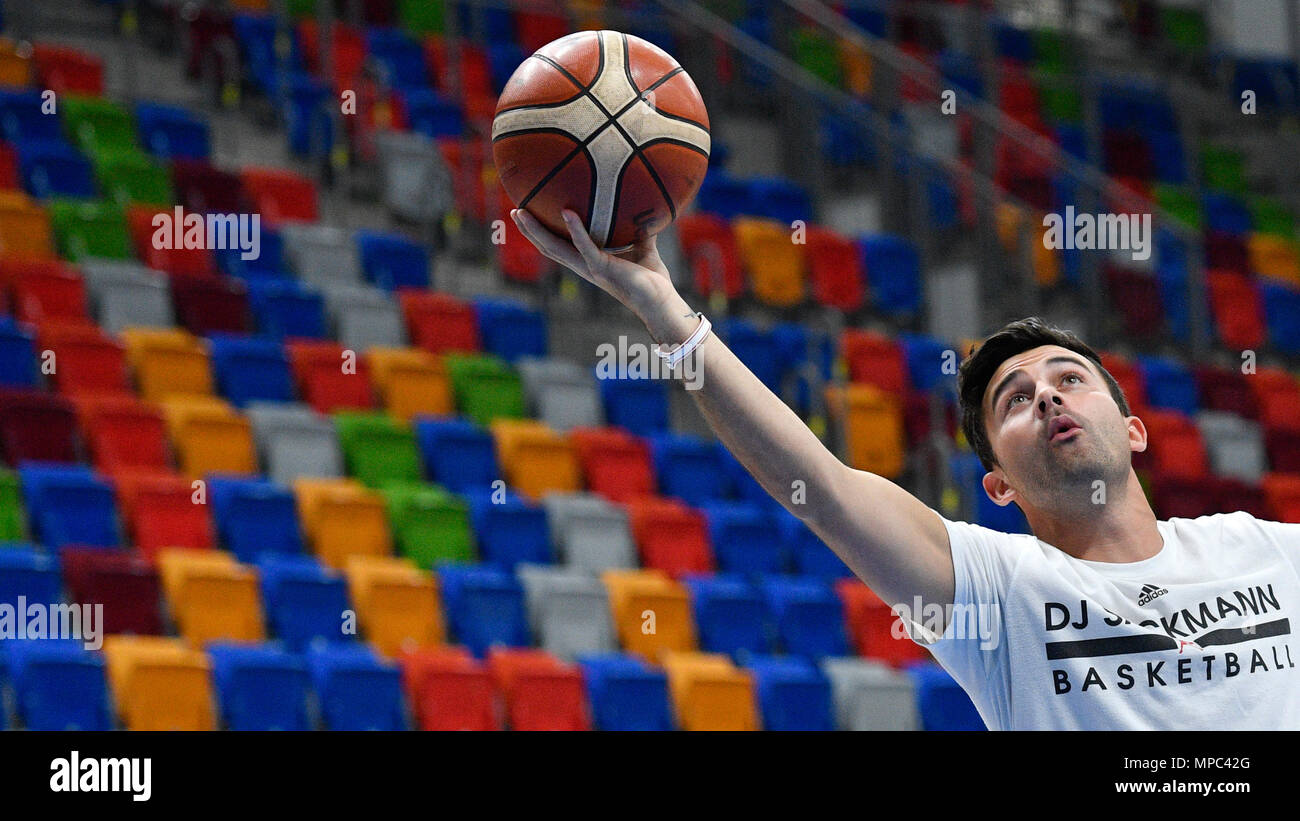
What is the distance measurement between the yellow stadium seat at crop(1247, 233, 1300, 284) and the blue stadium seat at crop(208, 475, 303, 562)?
7.43m

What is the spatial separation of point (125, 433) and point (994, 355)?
201 inches

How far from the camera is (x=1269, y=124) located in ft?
41.8

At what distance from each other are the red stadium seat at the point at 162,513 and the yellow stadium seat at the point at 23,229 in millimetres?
1689

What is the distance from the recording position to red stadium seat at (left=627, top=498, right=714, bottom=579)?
743cm

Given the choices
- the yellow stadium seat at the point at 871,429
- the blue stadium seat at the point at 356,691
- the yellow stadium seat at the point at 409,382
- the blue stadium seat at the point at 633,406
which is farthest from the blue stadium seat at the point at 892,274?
the blue stadium seat at the point at 356,691

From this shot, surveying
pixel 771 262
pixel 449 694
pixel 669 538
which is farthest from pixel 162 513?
pixel 771 262

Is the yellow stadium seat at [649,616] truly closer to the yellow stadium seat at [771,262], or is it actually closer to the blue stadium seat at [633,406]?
the blue stadium seat at [633,406]

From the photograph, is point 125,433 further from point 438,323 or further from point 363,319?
point 438,323

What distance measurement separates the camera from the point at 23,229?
777cm

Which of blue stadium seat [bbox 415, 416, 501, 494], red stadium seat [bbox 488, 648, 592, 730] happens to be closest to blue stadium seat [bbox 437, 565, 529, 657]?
red stadium seat [bbox 488, 648, 592, 730]

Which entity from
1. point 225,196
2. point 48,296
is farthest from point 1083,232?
point 48,296

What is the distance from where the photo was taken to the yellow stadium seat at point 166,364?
735 cm
